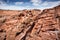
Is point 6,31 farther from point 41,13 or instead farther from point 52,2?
point 52,2

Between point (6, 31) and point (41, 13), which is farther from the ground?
point (41, 13)

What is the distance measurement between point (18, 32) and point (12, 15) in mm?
642

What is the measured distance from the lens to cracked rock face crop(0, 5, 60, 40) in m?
2.95

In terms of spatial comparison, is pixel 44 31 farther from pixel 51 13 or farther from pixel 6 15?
pixel 6 15

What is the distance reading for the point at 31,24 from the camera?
3324 millimetres

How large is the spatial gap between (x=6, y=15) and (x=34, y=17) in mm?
927

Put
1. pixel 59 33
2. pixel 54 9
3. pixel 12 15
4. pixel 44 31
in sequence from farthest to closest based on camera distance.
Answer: pixel 12 15
pixel 54 9
pixel 44 31
pixel 59 33

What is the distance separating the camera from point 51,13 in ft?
10.5

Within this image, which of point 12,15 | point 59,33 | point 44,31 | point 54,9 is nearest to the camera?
point 59,33

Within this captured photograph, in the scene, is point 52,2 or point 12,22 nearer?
point 52,2

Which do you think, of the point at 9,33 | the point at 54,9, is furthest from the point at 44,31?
the point at 9,33

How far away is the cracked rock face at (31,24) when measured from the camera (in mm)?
2953

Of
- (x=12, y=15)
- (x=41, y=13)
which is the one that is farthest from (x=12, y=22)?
(x=41, y=13)

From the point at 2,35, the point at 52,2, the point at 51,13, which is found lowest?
the point at 2,35
